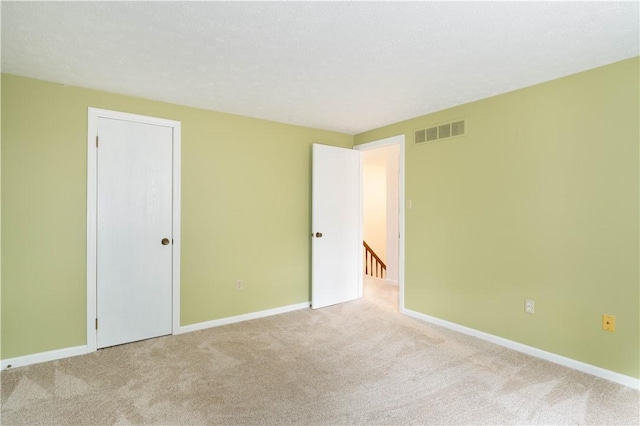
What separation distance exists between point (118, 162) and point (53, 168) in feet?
1.54

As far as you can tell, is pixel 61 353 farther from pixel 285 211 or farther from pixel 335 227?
pixel 335 227

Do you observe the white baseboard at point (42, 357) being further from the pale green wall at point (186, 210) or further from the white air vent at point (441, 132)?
the white air vent at point (441, 132)

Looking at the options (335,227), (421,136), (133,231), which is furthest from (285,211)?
(421,136)

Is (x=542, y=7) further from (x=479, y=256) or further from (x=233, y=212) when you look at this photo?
(x=233, y=212)

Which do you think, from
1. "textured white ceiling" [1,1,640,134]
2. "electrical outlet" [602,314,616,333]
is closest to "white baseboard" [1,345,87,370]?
"textured white ceiling" [1,1,640,134]

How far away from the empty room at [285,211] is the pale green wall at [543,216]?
0.06ft

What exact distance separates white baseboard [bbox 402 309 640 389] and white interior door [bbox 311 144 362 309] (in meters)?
1.12

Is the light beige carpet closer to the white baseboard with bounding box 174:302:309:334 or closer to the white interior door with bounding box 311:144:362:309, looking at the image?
the white baseboard with bounding box 174:302:309:334

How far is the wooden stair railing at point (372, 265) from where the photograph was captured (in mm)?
6410

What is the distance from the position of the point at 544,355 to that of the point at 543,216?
117cm

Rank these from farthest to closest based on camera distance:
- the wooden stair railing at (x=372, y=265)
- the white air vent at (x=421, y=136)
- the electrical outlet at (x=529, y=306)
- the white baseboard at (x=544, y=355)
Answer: the wooden stair railing at (x=372, y=265)
the white air vent at (x=421, y=136)
the electrical outlet at (x=529, y=306)
the white baseboard at (x=544, y=355)

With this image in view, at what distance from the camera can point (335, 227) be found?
4.25 meters

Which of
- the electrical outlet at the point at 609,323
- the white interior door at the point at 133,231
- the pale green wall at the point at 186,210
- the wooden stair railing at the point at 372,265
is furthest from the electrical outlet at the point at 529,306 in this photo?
the wooden stair railing at the point at 372,265

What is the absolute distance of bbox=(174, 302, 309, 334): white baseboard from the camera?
3.32 metres
